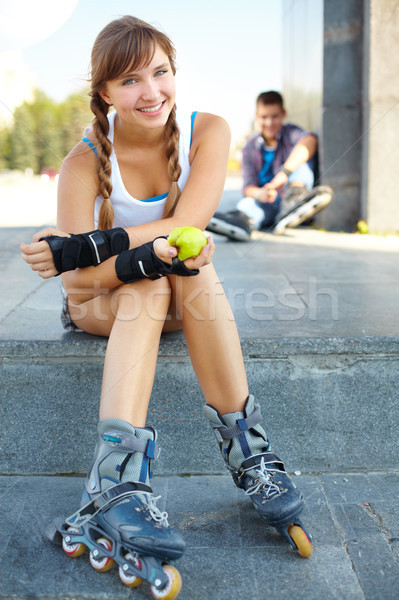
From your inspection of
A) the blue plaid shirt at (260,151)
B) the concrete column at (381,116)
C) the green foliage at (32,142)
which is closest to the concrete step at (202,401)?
the concrete column at (381,116)

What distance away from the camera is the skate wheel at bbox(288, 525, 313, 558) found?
156cm

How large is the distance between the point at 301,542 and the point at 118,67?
145 cm

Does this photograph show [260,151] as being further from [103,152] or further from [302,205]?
[103,152]

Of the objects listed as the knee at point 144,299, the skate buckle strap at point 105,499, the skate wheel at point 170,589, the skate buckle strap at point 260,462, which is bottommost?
the skate wheel at point 170,589

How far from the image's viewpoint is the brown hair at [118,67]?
71.4 inches

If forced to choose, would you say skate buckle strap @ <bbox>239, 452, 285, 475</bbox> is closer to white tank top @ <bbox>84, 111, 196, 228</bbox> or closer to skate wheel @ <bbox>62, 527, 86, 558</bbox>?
skate wheel @ <bbox>62, 527, 86, 558</bbox>

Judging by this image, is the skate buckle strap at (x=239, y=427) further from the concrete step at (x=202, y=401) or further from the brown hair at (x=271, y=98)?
the brown hair at (x=271, y=98)

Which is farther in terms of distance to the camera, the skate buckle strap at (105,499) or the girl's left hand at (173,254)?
the girl's left hand at (173,254)

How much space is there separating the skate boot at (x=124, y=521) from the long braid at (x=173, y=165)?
772 mm

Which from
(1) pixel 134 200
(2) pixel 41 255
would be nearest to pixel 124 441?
(2) pixel 41 255

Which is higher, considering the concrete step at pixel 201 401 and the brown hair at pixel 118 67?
the brown hair at pixel 118 67

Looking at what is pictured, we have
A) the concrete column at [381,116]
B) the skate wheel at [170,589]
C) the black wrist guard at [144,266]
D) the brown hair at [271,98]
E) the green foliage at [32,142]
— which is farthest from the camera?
the green foliage at [32,142]

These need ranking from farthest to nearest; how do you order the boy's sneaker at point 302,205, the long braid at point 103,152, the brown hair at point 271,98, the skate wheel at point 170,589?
the brown hair at point 271,98
the boy's sneaker at point 302,205
the long braid at point 103,152
the skate wheel at point 170,589

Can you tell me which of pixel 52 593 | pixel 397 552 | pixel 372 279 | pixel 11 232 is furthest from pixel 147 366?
pixel 11 232
